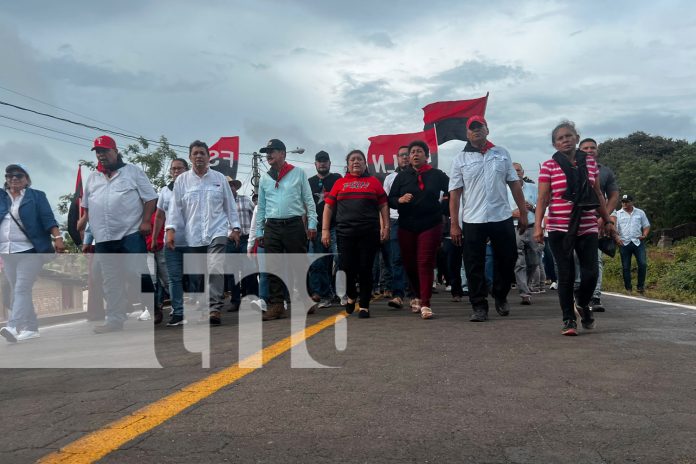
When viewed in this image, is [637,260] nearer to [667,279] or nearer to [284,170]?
[667,279]

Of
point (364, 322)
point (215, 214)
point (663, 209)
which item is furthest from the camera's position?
point (663, 209)

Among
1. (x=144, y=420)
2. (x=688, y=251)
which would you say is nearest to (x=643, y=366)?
(x=144, y=420)

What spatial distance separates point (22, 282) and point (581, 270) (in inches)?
220

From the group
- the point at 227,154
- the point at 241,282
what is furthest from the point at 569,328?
the point at 227,154

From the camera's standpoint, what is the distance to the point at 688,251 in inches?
774

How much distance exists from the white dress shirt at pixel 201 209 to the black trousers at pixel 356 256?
128cm

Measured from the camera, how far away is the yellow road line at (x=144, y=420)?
290 cm

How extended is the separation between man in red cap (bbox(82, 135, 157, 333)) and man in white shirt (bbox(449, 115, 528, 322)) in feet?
11.4

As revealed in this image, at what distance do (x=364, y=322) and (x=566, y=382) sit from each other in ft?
10.9

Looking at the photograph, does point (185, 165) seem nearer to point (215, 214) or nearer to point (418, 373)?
point (215, 214)

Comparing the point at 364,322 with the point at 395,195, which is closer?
the point at 364,322

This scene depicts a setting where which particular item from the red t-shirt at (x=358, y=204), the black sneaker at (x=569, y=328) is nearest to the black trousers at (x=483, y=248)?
the red t-shirt at (x=358, y=204)

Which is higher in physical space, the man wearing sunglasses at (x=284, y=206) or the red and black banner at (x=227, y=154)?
the red and black banner at (x=227, y=154)

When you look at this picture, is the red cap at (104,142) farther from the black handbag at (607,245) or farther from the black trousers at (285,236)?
the black handbag at (607,245)
